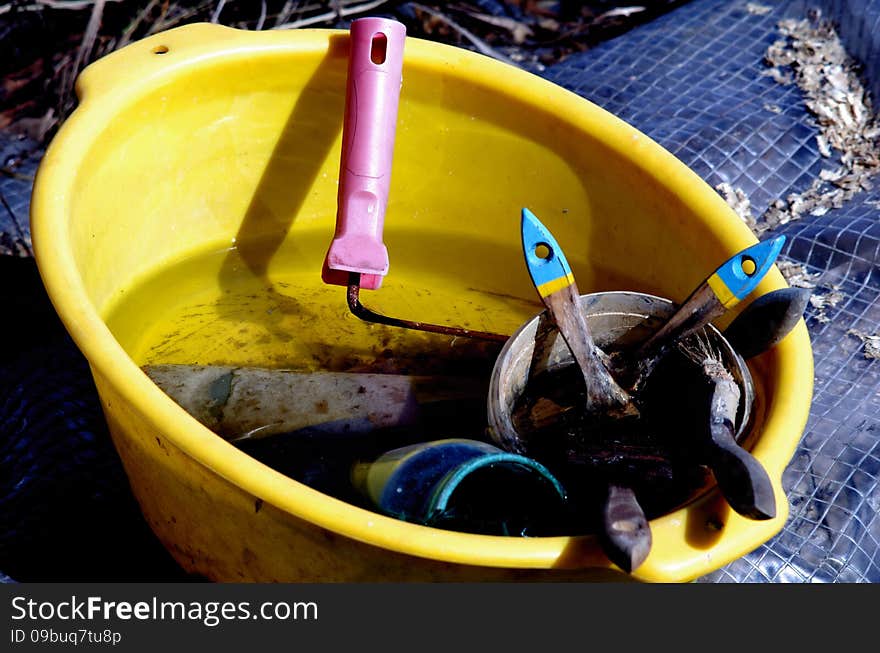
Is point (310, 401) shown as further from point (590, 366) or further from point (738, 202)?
point (738, 202)

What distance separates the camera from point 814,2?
5.32 ft

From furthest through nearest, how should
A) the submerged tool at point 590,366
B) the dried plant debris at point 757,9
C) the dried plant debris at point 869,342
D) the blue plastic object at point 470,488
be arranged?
the dried plant debris at point 757,9 < the dried plant debris at point 869,342 < the blue plastic object at point 470,488 < the submerged tool at point 590,366

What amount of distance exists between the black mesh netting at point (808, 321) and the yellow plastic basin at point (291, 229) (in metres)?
0.13

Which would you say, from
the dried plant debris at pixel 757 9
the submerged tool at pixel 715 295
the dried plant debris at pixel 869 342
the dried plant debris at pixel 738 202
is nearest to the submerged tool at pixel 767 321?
the submerged tool at pixel 715 295

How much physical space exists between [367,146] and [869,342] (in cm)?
68

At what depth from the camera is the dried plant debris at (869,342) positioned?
46.6 inches

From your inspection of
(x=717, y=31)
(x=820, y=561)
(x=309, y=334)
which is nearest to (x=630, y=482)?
(x=820, y=561)

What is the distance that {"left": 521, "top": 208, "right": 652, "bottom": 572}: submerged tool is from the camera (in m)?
0.68

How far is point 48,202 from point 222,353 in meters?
0.32

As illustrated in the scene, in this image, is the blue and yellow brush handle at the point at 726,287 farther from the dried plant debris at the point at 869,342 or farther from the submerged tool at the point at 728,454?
the dried plant debris at the point at 869,342

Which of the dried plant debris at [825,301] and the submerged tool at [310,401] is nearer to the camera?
the submerged tool at [310,401]

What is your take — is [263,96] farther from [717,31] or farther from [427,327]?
[717,31]

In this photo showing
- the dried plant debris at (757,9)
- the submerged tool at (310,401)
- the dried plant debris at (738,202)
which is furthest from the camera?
the dried plant debris at (757,9)

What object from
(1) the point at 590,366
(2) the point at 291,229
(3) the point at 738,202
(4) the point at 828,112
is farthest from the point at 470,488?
(4) the point at 828,112
